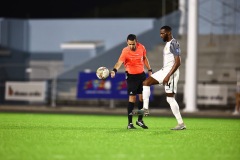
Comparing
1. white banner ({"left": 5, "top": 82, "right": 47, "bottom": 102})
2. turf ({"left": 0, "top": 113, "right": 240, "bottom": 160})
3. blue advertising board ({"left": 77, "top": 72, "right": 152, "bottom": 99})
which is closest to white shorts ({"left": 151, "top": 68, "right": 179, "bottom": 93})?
turf ({"left": 0, "top": 113, "right": 240, "bottom": 160})

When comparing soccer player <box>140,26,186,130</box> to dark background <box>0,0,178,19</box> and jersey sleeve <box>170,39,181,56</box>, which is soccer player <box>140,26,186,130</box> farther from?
dark background <box>0,0,178,19</box>

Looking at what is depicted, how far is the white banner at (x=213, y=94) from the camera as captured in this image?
27312 millimetres

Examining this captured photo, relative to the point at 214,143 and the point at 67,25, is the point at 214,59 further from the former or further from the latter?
the point at 214,143

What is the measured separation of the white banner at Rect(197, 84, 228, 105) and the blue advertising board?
11.8 ft

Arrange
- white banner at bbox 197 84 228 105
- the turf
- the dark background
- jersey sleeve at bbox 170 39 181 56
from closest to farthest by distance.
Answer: the turf < jersey sleeve at bbox 170 39 181 56 < white banner at bbox 197 84 228 105 < the dark background

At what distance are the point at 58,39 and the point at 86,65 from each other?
6095mm

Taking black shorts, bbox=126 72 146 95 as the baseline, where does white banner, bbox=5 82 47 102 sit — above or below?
below

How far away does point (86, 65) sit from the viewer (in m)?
34.3

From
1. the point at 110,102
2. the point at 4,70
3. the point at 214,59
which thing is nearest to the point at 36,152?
the point at 110,102

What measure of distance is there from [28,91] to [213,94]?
9136 millimetres

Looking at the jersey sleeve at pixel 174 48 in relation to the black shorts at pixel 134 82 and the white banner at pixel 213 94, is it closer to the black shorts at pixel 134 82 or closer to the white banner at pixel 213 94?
the black shorts at pixel 134 82

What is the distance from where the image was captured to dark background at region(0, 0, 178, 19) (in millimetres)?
38094

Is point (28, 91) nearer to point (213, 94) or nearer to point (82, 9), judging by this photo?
point (213, 94)

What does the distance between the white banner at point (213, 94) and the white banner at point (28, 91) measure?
784cm
